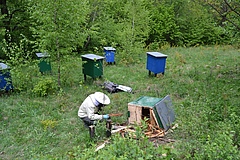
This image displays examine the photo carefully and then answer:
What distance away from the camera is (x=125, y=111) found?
7000 millimetres

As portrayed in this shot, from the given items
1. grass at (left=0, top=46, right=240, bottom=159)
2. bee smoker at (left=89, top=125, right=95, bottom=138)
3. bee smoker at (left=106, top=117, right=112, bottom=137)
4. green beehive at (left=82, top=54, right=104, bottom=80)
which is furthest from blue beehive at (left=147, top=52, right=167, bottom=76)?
bee smoker at (left=89, top=125, right=95, bottom=138)

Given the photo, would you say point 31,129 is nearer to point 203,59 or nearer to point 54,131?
point 54,131

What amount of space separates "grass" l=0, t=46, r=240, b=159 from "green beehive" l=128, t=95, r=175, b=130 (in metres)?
0.30

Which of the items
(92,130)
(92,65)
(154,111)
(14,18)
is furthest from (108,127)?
(14,18)

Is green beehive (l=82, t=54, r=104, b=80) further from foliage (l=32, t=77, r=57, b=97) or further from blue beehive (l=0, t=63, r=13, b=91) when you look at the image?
blue beehive (l=0, t=63, r=13, b=91)

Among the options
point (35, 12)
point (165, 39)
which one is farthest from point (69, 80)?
point (165, 39)

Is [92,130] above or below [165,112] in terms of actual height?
below

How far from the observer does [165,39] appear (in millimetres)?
21844

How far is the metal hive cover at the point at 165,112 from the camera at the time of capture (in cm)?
580

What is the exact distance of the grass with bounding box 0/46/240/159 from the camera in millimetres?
4574

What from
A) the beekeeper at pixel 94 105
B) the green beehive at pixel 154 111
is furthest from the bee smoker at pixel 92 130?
the green beehive at pixel 154 111

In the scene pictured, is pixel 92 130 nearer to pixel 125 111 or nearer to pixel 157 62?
pixel 125 111

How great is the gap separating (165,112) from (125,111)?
1376mm

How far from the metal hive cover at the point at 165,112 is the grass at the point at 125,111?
238 mm
